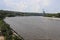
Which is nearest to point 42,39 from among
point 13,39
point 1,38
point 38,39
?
point 38,39

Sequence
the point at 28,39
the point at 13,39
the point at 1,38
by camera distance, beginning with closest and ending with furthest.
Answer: the point at 13,39
the point at 1,38
the point at 28,39

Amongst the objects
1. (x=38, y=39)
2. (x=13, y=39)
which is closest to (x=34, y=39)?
(x=38, y=39)

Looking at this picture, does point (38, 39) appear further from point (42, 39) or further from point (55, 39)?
point (55, 39)

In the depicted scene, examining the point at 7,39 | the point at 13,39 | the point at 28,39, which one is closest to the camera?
the point at 13,39

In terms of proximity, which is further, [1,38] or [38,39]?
[38,39]

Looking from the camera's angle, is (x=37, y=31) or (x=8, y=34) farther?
(x=37, y=31)

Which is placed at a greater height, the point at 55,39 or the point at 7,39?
the point at 7,39

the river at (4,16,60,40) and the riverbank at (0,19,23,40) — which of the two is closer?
the riverbank at (0,19,23,40)

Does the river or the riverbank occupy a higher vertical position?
the riverbank

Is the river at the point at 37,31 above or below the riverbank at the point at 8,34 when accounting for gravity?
below

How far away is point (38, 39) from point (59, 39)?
292 cm

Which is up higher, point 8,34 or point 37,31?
point 8,34

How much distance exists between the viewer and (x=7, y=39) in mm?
20078

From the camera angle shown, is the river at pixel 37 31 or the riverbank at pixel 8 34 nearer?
the riverbank at pixel 8 34
